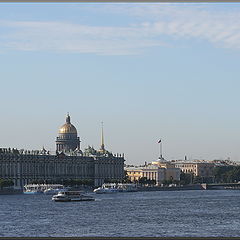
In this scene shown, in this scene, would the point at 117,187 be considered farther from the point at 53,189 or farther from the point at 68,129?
the point at 68,129

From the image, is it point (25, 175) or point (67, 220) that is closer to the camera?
point (67, 220)

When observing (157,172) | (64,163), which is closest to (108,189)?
(64,163)

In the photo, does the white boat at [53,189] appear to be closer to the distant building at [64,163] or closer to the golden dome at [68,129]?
the distant building at [64,163]

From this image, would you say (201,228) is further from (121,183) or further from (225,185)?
(225,185)

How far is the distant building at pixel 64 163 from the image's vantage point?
11244 centimetres

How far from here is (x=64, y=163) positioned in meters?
123

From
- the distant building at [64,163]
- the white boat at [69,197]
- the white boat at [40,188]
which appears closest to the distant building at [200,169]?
the distant building at [64,163]

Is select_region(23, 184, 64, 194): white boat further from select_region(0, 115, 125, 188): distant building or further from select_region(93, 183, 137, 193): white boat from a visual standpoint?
select_region(93, 183, 137, 193): white boat

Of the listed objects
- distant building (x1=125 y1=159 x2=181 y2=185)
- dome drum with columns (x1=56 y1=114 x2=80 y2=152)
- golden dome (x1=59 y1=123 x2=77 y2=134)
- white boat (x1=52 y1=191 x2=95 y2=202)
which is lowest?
white boat (x1=52 y1=191 x2=95 y2=202)

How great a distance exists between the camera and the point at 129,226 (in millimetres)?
37719

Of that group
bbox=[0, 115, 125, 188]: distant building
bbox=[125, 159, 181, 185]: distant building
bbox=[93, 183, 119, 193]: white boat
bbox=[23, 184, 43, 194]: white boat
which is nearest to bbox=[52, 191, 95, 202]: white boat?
bbox=[23, 184, 43, 194]: white boat

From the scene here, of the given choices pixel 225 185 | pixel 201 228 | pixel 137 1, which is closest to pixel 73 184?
pixel 225 185

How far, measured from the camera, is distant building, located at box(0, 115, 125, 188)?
112 metres

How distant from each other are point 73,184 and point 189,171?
62003 millimetres
